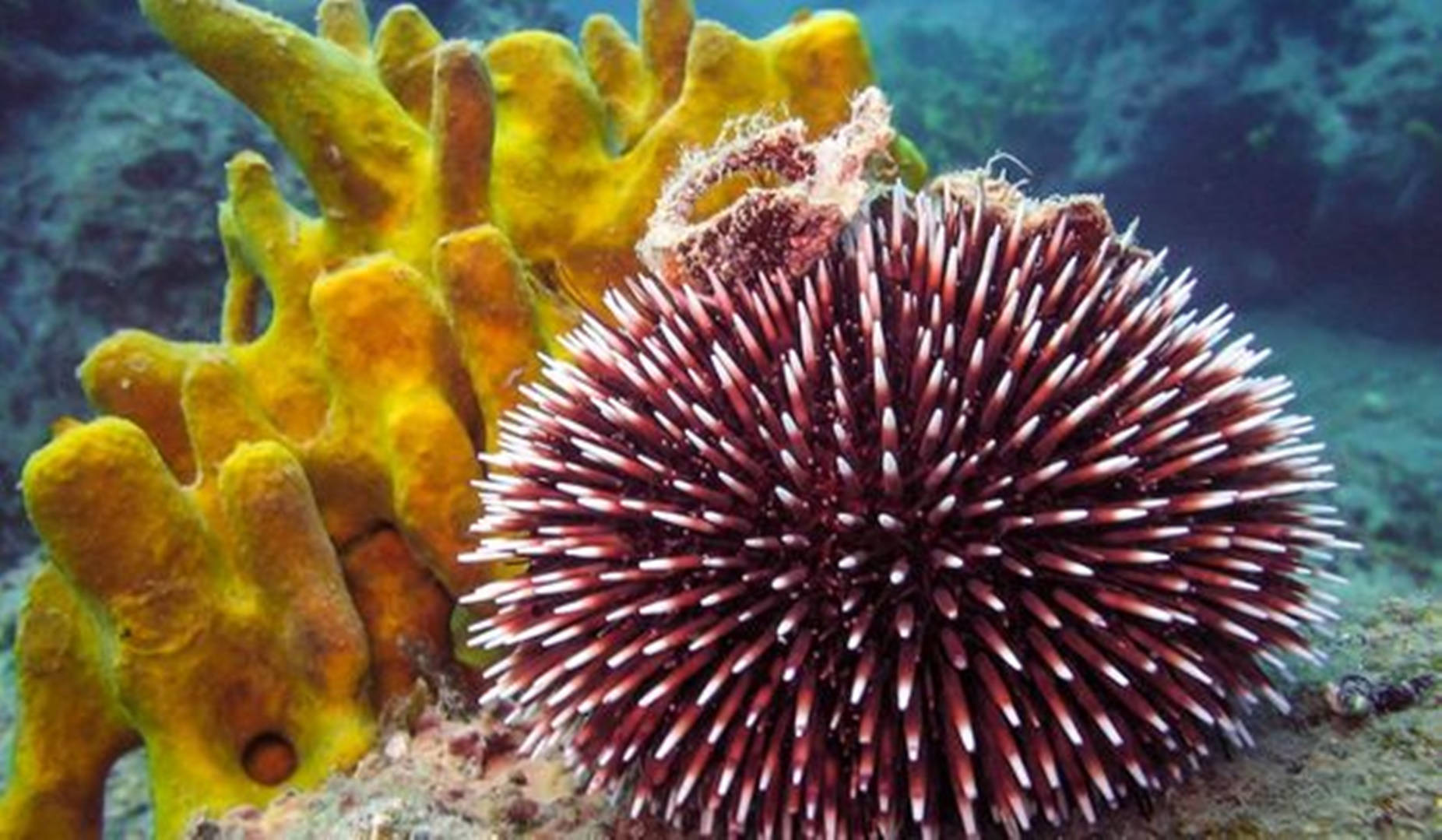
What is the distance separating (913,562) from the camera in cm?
262

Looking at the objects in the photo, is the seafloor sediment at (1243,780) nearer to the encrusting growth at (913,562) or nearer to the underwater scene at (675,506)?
the underwater scene at (675,506)

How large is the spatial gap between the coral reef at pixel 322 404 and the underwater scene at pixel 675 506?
17 mm

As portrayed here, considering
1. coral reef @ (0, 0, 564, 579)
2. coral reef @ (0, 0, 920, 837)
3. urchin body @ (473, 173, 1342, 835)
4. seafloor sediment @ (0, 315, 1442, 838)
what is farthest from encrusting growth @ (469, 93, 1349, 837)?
coral reef @ (0, 0, 564, 579)

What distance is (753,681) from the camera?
2.67 metres

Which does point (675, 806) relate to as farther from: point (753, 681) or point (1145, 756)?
point (1145, 756)

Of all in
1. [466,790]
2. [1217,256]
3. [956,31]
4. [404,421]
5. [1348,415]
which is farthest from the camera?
[956,31]

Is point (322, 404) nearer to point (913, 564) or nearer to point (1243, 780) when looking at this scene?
point (913, 564)

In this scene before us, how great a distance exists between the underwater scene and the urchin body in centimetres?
1

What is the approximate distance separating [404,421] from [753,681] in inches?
72.3

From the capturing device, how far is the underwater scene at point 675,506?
2629 mm

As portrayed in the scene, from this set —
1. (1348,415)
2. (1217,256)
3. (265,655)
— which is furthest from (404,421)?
(1217,256)

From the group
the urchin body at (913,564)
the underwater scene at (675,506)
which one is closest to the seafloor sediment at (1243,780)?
the underwater scene at (675,506)

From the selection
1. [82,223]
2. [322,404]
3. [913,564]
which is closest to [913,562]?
[913,564]

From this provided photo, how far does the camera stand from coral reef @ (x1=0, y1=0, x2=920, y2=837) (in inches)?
147
